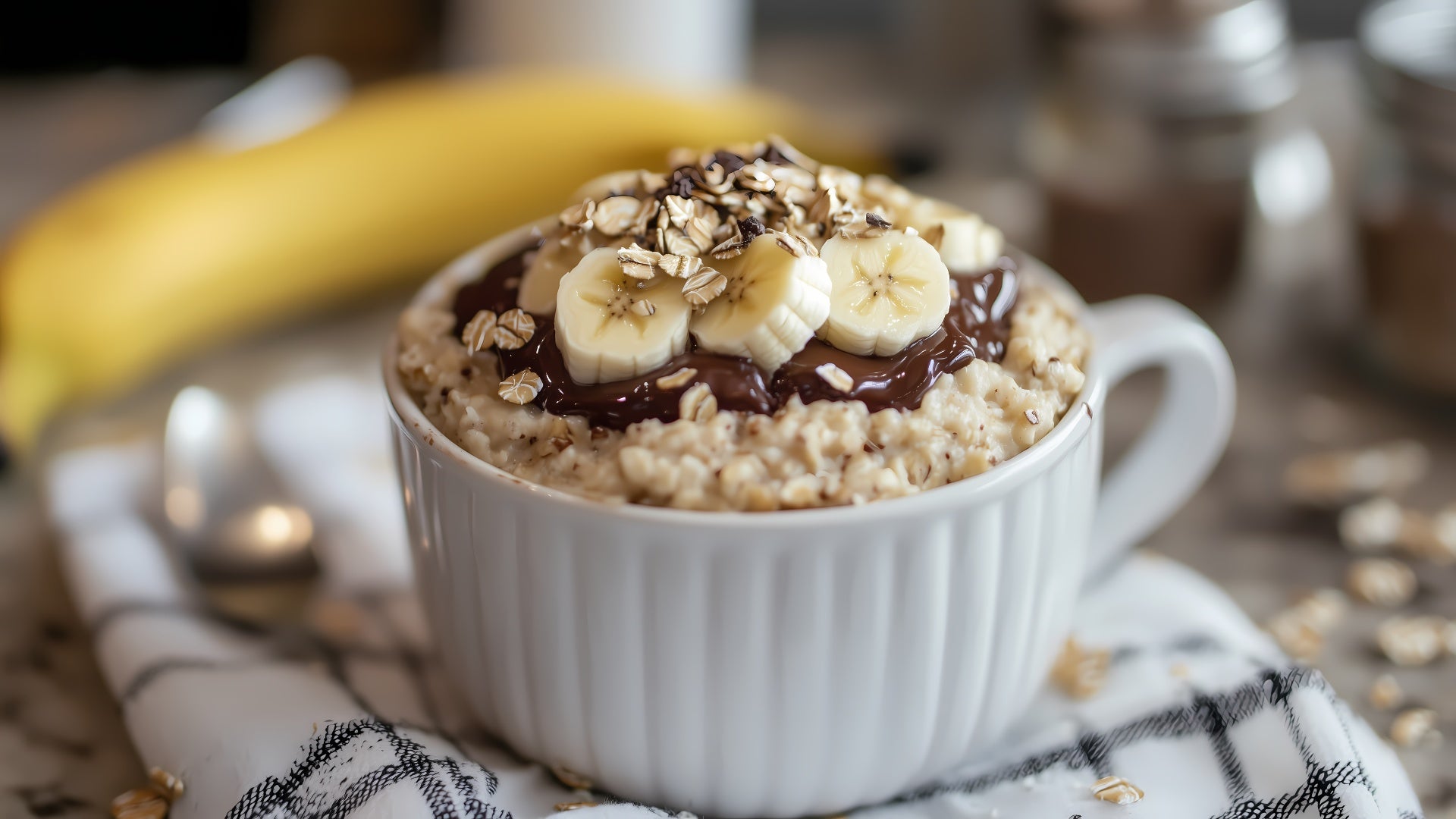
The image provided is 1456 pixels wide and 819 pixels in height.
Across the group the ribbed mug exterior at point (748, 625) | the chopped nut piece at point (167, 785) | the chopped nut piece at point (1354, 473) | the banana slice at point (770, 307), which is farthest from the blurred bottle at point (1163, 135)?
the chopped nut piece at point (167, 785)

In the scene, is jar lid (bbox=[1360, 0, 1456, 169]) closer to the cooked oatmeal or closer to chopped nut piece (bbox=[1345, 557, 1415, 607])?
chopped nut piece (bbox=[1345, 557, 1415, 607])

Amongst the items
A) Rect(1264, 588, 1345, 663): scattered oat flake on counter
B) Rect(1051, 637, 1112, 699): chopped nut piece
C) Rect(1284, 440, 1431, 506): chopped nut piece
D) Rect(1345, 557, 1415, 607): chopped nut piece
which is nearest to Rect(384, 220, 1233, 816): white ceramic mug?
Rect(1051, 637, 1112, 699): chopped nut piece

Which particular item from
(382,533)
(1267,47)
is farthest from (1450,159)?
(382,533)

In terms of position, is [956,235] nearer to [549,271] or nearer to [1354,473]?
[549,271]

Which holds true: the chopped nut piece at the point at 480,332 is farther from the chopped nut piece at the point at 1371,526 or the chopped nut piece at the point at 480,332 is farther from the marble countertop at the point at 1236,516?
the chopped nut piece at the point at 1371,526

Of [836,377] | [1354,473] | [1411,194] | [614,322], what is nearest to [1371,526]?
[1354,473]
